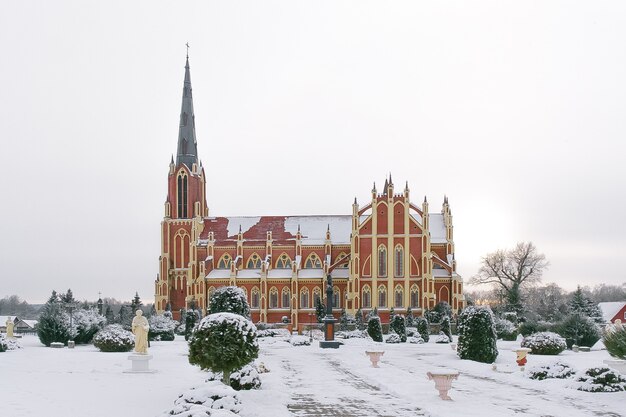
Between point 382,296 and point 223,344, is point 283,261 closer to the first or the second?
point 382,296

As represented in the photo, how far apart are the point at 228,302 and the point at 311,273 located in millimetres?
44863

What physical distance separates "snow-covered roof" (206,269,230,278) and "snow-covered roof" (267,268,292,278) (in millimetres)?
4658

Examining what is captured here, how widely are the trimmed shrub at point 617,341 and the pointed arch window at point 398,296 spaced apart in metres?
48.5

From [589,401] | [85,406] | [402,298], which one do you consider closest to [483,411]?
[589,401]

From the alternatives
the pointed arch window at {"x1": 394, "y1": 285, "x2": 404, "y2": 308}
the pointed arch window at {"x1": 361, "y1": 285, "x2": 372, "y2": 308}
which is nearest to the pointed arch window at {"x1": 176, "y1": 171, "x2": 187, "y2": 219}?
the pointed arch window at {"x1": 361, "y1": 285, "x2": 372, "y2": 308}

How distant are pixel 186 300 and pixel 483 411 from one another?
58894mm

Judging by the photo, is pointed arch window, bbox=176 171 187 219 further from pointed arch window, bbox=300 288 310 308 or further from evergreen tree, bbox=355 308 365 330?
evergreen tree, bbox=355 308 365 330

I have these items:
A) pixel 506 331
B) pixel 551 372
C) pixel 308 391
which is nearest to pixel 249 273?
pixel 506 331

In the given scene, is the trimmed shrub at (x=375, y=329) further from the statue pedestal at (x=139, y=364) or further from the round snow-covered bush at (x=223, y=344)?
the round snow-covered bush at (x=223, y=344)

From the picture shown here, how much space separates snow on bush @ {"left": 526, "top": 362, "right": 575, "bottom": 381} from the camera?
22.2 metres

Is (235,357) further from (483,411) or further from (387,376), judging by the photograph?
(387,376)

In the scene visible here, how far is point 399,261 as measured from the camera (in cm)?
6950

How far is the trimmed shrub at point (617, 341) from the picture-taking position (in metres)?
19.2

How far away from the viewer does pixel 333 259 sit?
72875mm
